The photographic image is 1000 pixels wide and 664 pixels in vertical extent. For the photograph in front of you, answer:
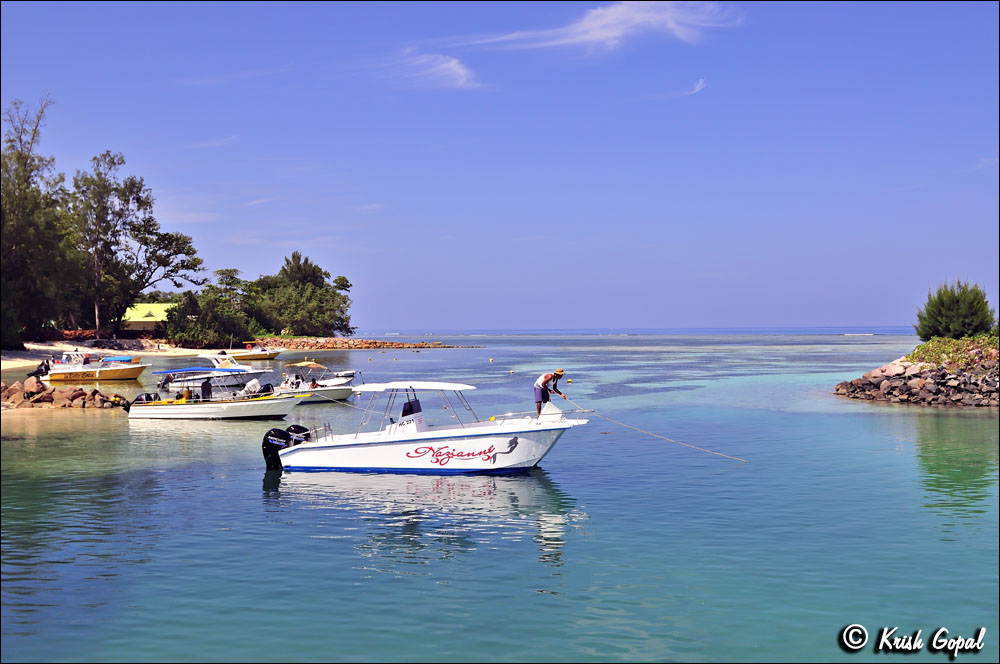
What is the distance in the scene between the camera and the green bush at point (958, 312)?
56.1 m

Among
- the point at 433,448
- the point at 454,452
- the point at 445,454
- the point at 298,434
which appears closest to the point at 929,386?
the point at 454,452

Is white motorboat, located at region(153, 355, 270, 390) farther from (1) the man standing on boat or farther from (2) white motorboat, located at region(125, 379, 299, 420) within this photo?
(1) the man standing on boat

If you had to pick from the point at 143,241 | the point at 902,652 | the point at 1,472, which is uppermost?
the point at 143,241

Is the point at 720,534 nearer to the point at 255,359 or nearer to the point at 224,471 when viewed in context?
the point at 224,471

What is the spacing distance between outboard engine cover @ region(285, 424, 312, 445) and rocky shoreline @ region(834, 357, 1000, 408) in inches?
1637

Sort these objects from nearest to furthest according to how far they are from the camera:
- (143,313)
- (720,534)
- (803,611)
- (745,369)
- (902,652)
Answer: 1. (902,652)
2. (803,611)
3. (720,534)
4. (745,369)
5. (143,313)

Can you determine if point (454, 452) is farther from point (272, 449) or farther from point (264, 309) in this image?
point (264, 309)

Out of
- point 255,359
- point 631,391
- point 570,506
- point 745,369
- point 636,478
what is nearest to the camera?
point 570,506

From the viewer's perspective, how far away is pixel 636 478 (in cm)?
3017

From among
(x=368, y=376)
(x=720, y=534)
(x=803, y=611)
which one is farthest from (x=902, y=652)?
(x=368, y=376)

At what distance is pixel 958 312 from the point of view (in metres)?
56.8

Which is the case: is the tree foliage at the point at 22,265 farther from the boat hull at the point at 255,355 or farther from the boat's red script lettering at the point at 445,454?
the boat hull at the point at 255,355

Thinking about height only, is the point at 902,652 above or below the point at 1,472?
below

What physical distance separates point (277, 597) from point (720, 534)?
39.3 feet
